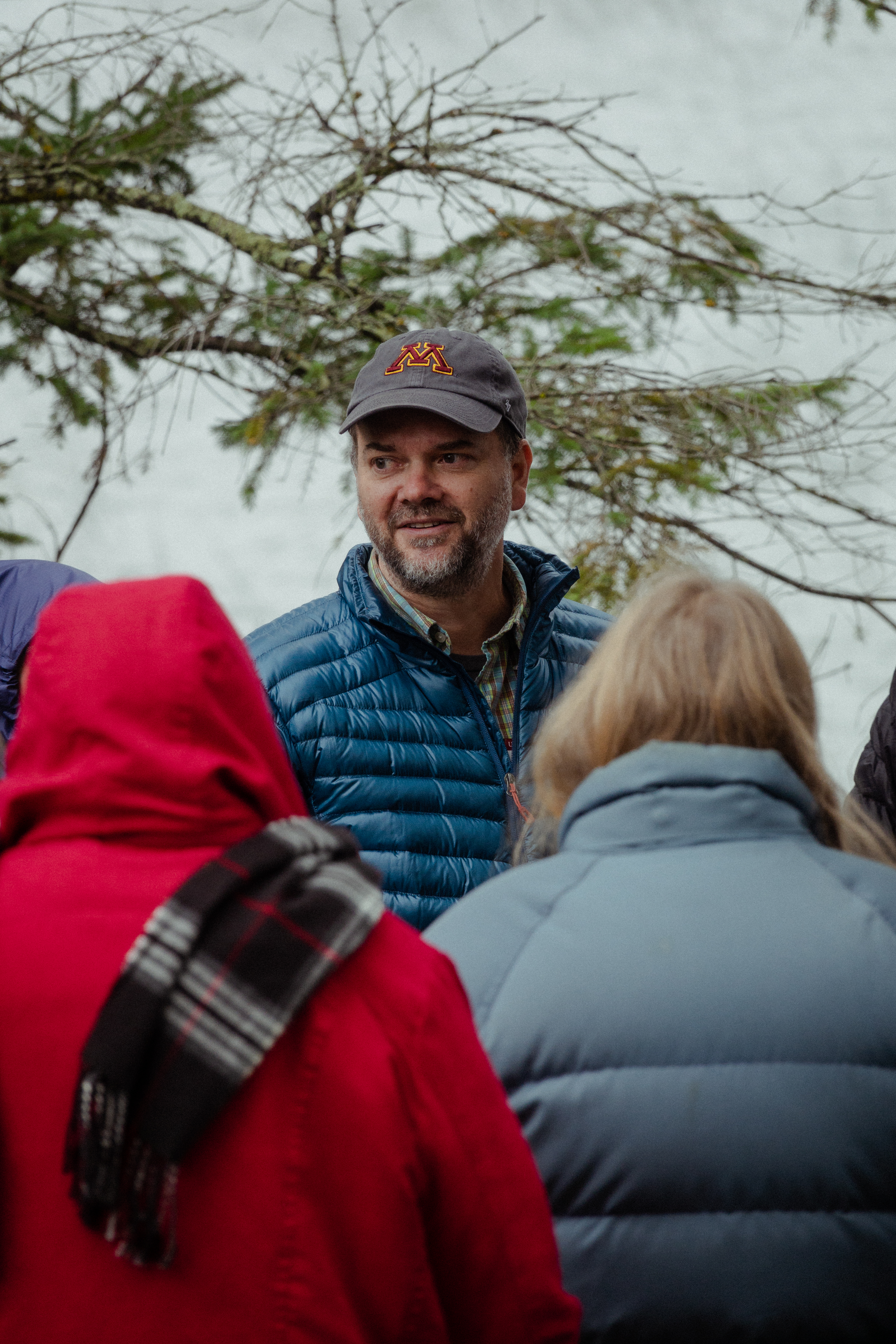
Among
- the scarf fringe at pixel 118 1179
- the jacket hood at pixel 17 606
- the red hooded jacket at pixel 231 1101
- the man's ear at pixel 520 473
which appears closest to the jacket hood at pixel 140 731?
the red hooded jacket at pixel 231 1101

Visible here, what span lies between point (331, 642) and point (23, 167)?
2545 millimetres

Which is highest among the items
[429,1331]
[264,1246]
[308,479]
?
[308,479]

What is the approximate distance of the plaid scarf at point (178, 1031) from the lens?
36.2 inches

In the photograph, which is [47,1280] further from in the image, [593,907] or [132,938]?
[593,907]

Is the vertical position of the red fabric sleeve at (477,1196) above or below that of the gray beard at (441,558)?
below

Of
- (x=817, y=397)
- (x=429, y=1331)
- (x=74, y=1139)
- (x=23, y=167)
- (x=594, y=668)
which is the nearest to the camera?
(x=74, y=1139)

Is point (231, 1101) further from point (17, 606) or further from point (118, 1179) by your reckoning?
point (17, 606)

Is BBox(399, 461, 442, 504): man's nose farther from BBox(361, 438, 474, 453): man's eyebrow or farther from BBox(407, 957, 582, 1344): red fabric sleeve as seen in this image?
BBox(407, 957, 582, 1344): red fabric sleeve

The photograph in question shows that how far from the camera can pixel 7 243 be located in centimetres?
405

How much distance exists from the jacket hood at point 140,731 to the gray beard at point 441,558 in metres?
1.39

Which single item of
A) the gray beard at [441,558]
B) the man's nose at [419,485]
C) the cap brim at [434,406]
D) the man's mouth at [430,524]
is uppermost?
the cap brim at [434,406]

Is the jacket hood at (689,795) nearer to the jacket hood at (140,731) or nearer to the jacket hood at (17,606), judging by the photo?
the jacket hood at (140,731)

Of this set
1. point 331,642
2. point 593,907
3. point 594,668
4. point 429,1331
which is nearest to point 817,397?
point 331,642

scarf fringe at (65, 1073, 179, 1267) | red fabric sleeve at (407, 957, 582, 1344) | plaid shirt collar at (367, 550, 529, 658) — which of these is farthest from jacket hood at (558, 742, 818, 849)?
plaid shirt collar at (367, 550, 529, 658)
